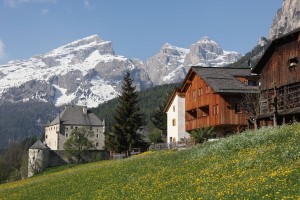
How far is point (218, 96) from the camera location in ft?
212

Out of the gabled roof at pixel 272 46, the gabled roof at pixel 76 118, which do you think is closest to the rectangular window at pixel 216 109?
the gabled roof at pixel 272 46

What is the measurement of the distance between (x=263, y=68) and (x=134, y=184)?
27.2 meters

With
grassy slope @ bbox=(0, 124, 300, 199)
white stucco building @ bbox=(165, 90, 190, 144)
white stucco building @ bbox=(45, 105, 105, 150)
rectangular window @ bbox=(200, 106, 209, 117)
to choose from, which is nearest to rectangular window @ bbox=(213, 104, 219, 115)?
rectangular window @ bbox=(200, 106, 209, 117)

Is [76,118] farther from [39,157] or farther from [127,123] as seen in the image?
[127,123]

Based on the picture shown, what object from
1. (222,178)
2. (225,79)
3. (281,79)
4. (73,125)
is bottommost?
(222,178)

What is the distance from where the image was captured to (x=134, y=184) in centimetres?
2716

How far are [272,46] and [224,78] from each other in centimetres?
2033

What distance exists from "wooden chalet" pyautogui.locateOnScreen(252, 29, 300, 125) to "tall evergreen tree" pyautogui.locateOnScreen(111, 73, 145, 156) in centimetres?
3526

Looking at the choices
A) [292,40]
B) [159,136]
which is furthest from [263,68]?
[159,136]

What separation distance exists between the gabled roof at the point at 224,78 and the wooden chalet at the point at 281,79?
541 inches

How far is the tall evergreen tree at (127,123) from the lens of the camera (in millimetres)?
81062

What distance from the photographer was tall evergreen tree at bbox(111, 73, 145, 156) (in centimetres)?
8106

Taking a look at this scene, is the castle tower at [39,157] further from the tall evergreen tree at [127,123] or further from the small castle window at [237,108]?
the small castle window at [237,108]

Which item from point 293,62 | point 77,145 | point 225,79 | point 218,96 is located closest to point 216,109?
point 218,96
